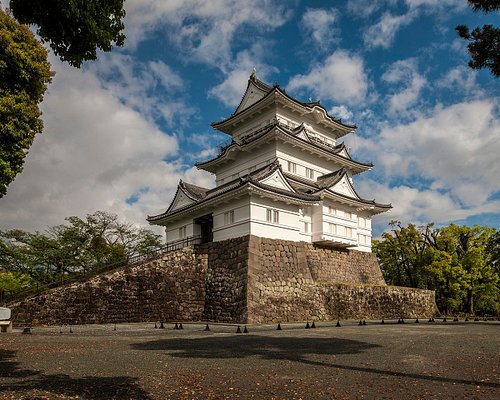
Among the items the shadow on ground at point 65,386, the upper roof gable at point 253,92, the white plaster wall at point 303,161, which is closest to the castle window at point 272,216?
the white plaster wall at point 303,161

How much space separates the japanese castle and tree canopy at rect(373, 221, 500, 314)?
884 centimetres

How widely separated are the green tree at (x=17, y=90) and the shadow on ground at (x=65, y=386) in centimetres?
883

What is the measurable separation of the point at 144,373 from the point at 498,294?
44.2 meters

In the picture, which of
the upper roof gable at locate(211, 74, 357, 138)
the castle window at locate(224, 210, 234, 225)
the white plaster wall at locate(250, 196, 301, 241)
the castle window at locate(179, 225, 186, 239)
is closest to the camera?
the white plaster wall at locate(250, 196, 301, 241)

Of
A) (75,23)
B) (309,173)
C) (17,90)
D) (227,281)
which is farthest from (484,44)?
(309,173)

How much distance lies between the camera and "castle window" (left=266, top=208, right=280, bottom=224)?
919 inches

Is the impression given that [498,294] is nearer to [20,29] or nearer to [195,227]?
[195,227]

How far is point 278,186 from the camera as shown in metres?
24.1

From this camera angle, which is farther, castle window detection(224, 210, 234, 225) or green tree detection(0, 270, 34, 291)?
green tree detection(0, 270, 34, 291)

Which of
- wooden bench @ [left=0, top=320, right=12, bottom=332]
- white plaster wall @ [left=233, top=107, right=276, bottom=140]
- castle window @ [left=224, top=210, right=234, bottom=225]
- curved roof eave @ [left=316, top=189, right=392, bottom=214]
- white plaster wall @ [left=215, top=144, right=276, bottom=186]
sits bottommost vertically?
wooden bench @ [left=0, top=320, right=12, bottom=332]

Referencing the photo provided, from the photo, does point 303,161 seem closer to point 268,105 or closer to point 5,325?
point 268,105

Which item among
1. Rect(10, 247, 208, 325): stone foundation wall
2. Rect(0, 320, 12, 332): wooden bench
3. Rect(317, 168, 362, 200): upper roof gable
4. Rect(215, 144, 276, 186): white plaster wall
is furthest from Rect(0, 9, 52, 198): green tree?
Rect(317, 168, 362, 200): upper roof gable

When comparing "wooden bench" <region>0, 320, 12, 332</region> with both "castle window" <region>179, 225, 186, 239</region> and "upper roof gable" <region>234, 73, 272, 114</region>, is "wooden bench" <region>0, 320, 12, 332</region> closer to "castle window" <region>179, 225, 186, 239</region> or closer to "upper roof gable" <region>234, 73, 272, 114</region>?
"castle window" <region>179, 225, 186, 239</region>

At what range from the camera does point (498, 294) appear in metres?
39.8
